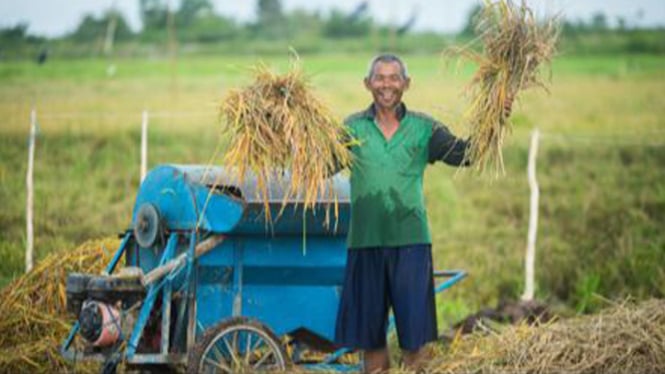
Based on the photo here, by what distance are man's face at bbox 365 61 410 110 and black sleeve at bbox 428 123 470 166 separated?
278mm

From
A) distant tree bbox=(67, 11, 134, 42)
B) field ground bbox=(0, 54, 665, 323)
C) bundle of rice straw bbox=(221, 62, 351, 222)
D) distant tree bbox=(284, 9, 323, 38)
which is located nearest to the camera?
bundle of rice straw bbox=(221, 62, 351, 222)

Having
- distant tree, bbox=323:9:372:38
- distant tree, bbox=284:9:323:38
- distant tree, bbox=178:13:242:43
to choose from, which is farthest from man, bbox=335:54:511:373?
distant tree, bbox=323:9:372:38

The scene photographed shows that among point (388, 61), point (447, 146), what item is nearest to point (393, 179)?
point (447, 146)

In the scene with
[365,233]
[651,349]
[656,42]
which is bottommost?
[651,349]

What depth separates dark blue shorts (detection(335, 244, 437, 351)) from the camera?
699 centimetres

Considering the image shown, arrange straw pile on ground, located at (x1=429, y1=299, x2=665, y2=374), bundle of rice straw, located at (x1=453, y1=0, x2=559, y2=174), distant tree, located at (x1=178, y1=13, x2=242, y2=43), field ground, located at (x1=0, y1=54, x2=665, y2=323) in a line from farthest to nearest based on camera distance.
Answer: distant tree, located at (x1=178, y1=13, x2=242, y2=43), field ground, located at (x1=0, y1=54, x2=665, y2=323), bundle of rice straw, located at (x1=453, y1=0, x2=559, y2=174), straw pile on ground, located at (x1=429, y1=299, x2=665, y2=374)

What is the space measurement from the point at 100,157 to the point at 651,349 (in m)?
11.2

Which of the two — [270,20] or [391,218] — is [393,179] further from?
[270,20]

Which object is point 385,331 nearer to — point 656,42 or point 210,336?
point 210,336

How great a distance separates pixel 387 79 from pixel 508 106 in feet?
2.20

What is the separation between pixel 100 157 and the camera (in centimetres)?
1655

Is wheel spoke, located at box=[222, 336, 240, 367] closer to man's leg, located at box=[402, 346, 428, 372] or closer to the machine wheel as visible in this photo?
the machine wheel

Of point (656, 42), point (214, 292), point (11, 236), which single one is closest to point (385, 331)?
point (214, 292)

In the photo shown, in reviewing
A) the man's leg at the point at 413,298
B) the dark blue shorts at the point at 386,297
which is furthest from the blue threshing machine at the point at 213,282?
the man's leg at the point at 413,298
